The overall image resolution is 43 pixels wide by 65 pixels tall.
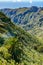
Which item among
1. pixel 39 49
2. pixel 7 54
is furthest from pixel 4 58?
pixel 39 49

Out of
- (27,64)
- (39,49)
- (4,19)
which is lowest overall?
(39,49)

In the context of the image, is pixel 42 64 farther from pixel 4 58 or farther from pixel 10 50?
pixel 4 58

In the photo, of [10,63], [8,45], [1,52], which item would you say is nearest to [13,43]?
[8,45]

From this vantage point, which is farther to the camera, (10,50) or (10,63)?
(10,50)

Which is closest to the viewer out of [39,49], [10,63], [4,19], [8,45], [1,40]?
[10,63]

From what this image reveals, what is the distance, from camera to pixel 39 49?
81.2 metres

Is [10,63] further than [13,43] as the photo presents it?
No

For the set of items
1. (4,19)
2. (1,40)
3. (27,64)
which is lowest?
(4,19)

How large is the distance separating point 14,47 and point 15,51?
2.74 ft

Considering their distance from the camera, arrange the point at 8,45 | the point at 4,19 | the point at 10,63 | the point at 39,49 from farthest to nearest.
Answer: the point at 4,19, the point at 39,49, the point at 8,45, the point at 10,63

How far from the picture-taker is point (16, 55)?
46.4 meters

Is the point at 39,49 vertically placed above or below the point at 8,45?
below

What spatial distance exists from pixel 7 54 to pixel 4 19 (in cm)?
5018

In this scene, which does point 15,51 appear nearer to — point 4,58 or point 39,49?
point 4,58
